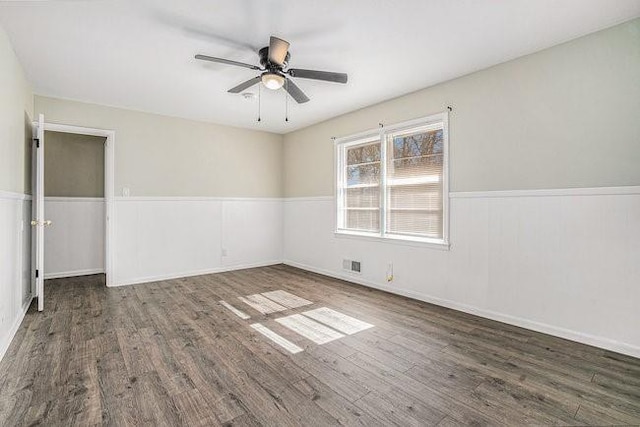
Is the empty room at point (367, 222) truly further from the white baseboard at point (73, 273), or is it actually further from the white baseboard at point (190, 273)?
the white baseboard at point (73, 273)

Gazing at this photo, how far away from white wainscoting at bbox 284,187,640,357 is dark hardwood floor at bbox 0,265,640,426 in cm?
21

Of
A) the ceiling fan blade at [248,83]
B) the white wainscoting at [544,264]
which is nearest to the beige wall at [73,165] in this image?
the ceiling fan blade at [248,83]

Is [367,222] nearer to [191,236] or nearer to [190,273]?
[191,236]

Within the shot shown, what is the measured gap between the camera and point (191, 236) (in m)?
5.21

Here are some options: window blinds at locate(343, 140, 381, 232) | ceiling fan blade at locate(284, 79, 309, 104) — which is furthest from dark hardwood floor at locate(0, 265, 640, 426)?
ceiling fan blade at locate(284, 79, 309, 104)

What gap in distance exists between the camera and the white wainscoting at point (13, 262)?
2.55 metres

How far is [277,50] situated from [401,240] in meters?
2.67

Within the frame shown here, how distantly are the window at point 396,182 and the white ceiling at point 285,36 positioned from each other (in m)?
0.62

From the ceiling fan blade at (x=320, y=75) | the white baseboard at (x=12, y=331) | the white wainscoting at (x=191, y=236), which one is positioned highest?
the ceiling fan blade at (x=320, y=75)

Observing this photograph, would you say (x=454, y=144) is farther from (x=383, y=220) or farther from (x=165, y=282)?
(x=165, y=282)

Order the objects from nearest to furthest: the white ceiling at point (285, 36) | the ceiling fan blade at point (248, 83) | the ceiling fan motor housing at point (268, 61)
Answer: the white ceiling at point (285, 36), the ceiling fan motor housing at point (268, 61), the ceiling fan blade at point (248, 83)

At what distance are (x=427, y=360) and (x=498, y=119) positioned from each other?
7.89ft

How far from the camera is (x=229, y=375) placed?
218 cm

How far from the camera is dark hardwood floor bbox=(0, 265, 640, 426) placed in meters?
1.78
